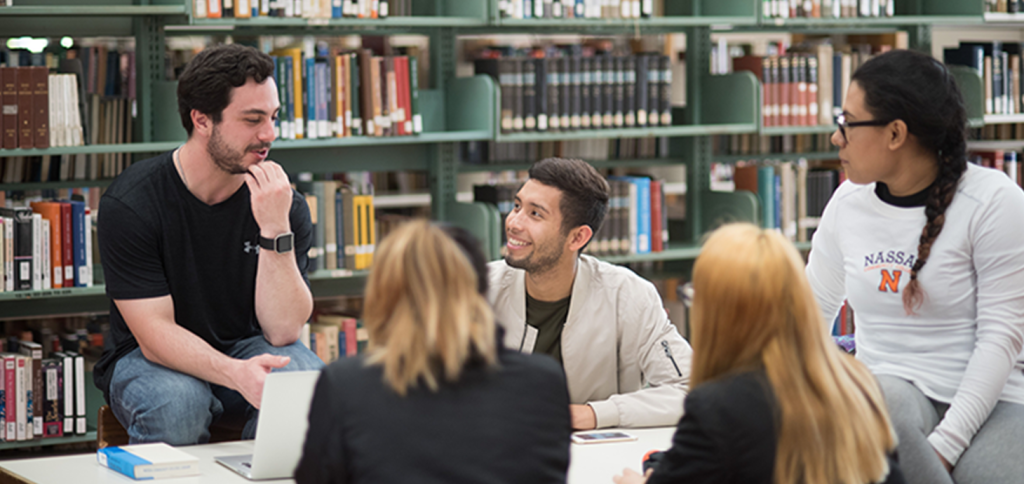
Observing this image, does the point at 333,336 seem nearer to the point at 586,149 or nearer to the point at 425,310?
the point at 586,149

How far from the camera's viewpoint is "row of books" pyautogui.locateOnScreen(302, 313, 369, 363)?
147 inches

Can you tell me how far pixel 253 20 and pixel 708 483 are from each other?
2.63m

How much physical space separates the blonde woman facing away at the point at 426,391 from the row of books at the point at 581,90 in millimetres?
2660

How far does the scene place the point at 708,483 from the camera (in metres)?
1.32

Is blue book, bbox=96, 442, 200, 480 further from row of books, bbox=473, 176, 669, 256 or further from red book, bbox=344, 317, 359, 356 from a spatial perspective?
row of books, bbox=473, 176, 669, 256

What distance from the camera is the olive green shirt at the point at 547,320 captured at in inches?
94.3

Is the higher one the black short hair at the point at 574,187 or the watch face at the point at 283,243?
the black short hair at the point at 574,187

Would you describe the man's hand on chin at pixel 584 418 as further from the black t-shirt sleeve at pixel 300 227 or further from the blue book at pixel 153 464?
the black t-shirt sleeve at pixel 300 227

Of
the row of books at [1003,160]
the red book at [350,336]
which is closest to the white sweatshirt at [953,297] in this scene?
the red book at [350,336]

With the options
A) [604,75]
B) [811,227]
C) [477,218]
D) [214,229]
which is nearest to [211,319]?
[214,229]

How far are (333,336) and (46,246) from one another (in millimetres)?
989

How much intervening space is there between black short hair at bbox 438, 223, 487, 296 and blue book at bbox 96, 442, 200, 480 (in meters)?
0.75

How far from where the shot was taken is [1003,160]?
15.9ft

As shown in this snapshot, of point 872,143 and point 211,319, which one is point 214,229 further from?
point 872,143
